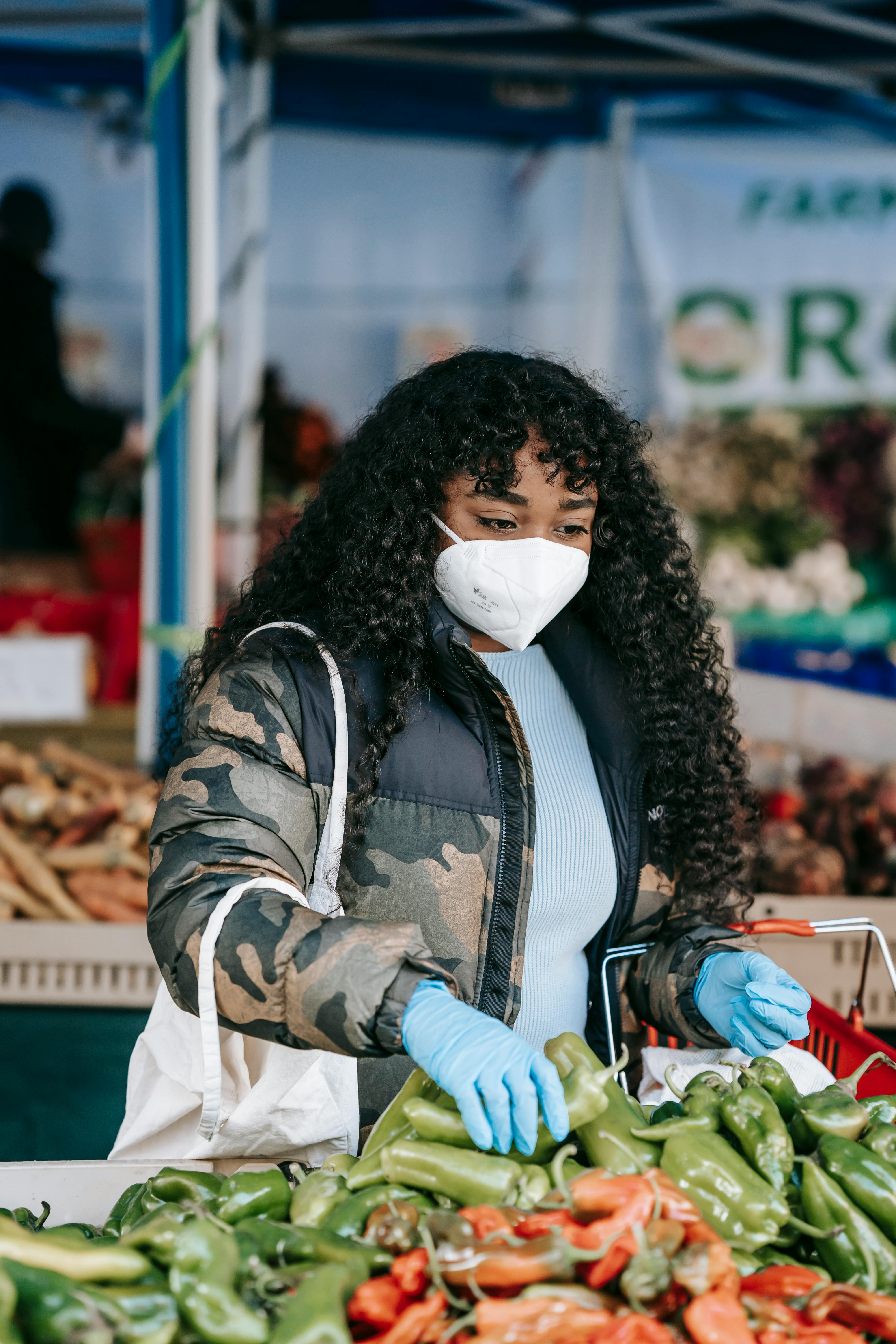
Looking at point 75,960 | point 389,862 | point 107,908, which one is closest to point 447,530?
point 389,862

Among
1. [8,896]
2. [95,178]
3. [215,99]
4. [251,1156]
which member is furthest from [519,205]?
[251,1156]

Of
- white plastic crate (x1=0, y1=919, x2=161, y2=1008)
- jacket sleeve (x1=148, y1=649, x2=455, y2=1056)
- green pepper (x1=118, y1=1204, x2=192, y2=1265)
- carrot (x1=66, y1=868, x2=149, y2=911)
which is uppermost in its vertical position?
jacket sleeve (x1=148, y1=649, x2=455, y2=1056)

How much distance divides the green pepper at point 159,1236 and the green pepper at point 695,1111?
2.09ft

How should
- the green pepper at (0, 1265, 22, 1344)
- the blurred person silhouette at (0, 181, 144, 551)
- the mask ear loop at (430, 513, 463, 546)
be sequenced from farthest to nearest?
1. the blurred person silhouette at (0, 181, 144, 551)
2. the mask ear loop at (430, 513, 463, 546)
3. the green pepper at (0, 1265, 22, 1344)

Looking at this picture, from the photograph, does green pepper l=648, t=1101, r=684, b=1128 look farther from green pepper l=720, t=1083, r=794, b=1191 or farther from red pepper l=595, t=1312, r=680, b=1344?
red pepper l=595, t=1312, r=680, b=1344

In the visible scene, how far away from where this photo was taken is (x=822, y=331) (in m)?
6.95

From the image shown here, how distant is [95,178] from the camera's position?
685 cm

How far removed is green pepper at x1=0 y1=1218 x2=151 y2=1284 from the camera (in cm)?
138

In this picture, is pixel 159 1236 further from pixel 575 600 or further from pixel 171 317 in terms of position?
pixel 171 317

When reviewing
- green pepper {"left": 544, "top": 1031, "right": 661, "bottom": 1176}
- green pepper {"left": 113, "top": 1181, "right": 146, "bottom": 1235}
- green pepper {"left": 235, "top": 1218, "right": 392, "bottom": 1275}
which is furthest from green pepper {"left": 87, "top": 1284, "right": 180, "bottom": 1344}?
green pepper {"left": 544, "top": 1031, "right": 661, "bottom": 1176}

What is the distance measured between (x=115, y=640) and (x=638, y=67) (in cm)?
408

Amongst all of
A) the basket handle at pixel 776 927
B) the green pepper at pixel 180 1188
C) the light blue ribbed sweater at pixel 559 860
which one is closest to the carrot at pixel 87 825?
the light blue ribbed sweater at pixel 559 860

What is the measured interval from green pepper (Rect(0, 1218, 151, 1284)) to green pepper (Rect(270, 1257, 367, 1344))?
20 centimetres

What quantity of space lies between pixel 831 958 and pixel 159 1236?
2.40m
